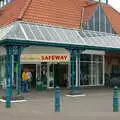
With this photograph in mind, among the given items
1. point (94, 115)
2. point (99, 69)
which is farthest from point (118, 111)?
point (99, 69)

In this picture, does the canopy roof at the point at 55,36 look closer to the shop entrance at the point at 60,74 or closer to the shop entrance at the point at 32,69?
the shop entrance at the point at 60,74

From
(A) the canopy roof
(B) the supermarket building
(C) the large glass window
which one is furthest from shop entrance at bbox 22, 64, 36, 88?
(A) the canopy roof

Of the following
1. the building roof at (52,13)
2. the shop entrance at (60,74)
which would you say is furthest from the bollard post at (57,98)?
the shop entrance at (60,74)

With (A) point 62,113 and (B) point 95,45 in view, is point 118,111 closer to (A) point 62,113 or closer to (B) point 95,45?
(A) point 62,113

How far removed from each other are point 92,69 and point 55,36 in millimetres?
9311

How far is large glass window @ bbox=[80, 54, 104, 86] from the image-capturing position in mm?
31525

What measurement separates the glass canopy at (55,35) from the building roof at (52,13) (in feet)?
2.70

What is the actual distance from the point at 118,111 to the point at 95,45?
11.7 meters

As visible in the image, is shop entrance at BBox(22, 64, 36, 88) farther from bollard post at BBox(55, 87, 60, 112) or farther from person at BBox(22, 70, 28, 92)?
bollard post at BBox(55, 87, 60, 112)

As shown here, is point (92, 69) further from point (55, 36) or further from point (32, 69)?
point (55, 36)

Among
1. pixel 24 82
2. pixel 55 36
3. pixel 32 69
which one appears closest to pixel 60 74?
pixel 32 69

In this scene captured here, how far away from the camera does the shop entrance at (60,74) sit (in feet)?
99.2

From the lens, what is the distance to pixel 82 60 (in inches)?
1220

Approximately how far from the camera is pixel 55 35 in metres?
24.3
